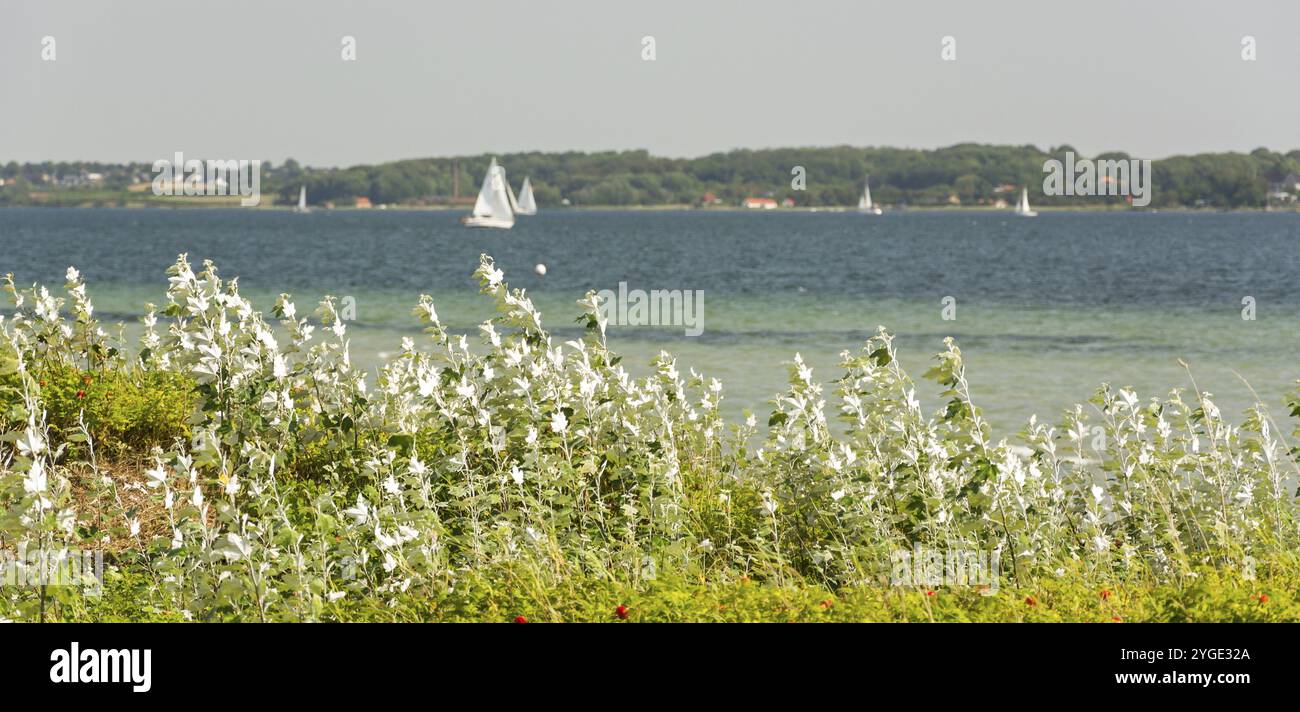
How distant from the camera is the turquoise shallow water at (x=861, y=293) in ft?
66.5

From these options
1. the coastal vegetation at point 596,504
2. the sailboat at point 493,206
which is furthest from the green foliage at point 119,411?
the sailboat at point 493,206

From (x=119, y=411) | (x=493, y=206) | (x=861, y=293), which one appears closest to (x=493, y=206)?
(x=493, y=206)

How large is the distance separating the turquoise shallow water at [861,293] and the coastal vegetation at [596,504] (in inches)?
282

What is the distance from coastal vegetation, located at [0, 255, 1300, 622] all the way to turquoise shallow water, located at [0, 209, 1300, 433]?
7172 millimetres

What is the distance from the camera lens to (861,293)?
41625mm

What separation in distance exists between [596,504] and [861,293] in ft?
118

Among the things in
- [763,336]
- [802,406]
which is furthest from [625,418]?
[763,336]

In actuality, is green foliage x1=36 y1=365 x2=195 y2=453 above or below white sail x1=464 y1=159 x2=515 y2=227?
below

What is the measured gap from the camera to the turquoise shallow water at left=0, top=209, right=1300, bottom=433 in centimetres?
2028

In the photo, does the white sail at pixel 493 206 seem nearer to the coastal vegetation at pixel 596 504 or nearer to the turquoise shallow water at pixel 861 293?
the turquoise shallow water at pixel 861 293

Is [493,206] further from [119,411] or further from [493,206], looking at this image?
[119,411]

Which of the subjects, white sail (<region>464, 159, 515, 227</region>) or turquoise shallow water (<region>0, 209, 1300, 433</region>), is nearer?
turquoise shallow water (<region>0, 209, 1300, 433</region>)

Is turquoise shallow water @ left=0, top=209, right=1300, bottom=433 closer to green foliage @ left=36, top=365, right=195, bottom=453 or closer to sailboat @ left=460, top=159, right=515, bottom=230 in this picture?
sailboat @ left=460, top=159, right=515, bottom=230

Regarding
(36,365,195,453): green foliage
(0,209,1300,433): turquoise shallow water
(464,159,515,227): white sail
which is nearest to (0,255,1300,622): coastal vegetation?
(36,365,195,453): green foliage
